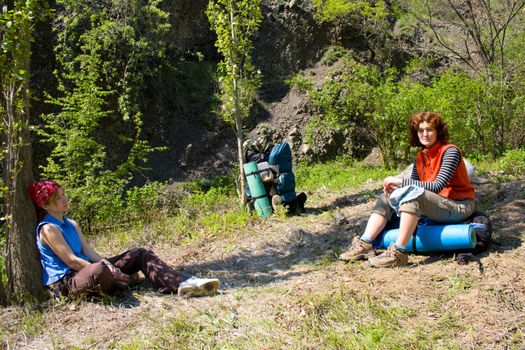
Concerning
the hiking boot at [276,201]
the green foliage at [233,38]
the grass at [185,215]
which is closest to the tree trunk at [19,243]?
the grass at [185,215]

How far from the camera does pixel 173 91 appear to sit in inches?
587

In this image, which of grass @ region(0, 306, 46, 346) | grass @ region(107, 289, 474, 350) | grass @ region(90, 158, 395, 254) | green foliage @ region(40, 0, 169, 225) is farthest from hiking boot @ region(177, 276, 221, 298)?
green foliage @ region(40, 0, 169, 225)

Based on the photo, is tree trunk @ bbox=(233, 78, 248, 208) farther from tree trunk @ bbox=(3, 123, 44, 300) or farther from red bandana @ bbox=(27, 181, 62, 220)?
tree trunk @ bbox=(3, 123, 44, 300)

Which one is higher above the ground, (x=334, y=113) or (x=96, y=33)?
(x=96, y=33)

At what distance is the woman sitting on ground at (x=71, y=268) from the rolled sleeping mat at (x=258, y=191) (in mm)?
2817

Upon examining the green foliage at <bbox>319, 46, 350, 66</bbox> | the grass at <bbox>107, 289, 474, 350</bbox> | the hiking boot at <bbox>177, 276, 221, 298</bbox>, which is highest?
the green foliage at <bbox>319, 46, 350, 66</bbox>

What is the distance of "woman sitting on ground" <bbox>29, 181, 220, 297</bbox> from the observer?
166 inches

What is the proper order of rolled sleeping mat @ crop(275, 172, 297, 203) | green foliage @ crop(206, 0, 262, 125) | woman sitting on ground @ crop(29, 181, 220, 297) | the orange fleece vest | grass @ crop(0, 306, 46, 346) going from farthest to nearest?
green foliage @ crop(206, 0, 262, 125) < rolled sleeping mat @ crop(275, 172, 297, 203) < the orange fleece vest < woman sitting on ground @ crop(29, 181, 220, 297) < grass @ crop(0, 306, 46, 346)

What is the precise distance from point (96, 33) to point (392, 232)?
10013 mm

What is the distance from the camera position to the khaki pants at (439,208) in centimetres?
449

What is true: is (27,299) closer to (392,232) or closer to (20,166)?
(20,166)

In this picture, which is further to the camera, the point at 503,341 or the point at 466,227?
the point at 466,227

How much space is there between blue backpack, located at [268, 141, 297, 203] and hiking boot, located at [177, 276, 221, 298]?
9.54 feet

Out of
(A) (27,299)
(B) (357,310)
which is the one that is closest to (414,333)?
(B) (357,310)
